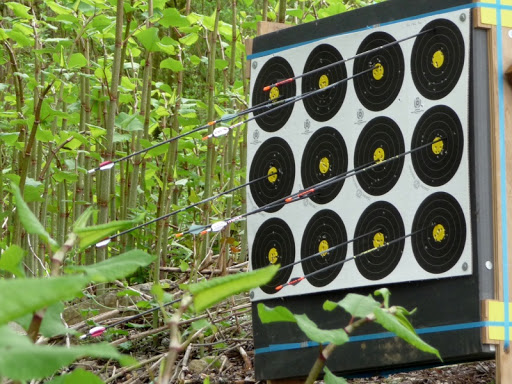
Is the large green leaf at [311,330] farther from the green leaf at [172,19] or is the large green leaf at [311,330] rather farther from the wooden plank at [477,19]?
the green leaf at [172,19]

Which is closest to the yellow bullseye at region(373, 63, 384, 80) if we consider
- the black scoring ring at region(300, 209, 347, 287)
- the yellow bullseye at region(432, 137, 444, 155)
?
the yellow bullseye at region(432, 137, 444, 155)

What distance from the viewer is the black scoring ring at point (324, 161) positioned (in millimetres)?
2268

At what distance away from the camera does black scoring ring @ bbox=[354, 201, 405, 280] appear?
2105 mm

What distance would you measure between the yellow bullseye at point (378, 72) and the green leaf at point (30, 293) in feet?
6.02

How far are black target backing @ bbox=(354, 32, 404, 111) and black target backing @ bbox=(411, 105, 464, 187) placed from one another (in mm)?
125

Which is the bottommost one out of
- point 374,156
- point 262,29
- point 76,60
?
point 374,156

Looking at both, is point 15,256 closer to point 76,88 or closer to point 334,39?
point 334,39

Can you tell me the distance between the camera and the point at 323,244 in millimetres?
2289

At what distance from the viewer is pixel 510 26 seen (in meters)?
2.01

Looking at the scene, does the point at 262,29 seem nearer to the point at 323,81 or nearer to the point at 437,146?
the point at 323,81

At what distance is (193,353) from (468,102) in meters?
1.48

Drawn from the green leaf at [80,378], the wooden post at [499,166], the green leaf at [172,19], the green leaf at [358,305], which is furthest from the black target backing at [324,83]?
the green leaf at [80,378]

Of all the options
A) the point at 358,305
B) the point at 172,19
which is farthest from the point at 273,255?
the point at 358,305

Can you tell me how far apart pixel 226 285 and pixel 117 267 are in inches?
3.8
